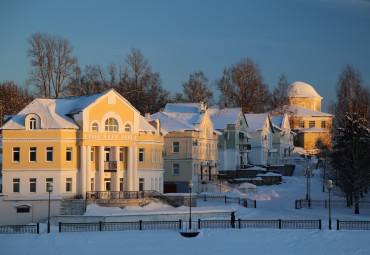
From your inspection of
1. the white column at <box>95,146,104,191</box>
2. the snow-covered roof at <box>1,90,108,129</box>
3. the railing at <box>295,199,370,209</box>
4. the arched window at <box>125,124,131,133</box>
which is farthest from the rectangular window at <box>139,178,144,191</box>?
the railing at <box>295,199,370,209</box>

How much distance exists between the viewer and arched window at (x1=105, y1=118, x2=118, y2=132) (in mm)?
52344

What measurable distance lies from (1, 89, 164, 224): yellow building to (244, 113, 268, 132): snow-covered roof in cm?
3620

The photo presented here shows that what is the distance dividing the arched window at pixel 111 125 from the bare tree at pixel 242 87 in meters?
47.3

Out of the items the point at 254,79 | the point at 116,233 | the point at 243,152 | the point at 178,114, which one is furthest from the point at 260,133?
the point at 116,233

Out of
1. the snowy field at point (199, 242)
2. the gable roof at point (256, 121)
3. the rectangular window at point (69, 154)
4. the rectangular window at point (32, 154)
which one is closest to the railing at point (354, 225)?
the snowy field at point (199, 242)

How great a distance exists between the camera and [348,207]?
5550cm

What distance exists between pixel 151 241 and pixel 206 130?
33.9 meters

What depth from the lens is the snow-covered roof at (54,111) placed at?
165 ft

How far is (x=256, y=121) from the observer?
3511 inches

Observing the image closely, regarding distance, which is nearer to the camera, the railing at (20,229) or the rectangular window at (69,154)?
the railing at (20,229)

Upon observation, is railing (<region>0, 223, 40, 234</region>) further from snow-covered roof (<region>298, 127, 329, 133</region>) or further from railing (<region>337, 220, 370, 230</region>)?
snow-covered roof (<region>298, 127, 329, 133</region>)

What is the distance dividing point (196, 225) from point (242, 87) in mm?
58656

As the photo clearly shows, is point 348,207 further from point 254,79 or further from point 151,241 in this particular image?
point 254,79

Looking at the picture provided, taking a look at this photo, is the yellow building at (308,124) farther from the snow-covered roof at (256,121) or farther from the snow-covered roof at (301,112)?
the snow-covered roof at (256,121)
